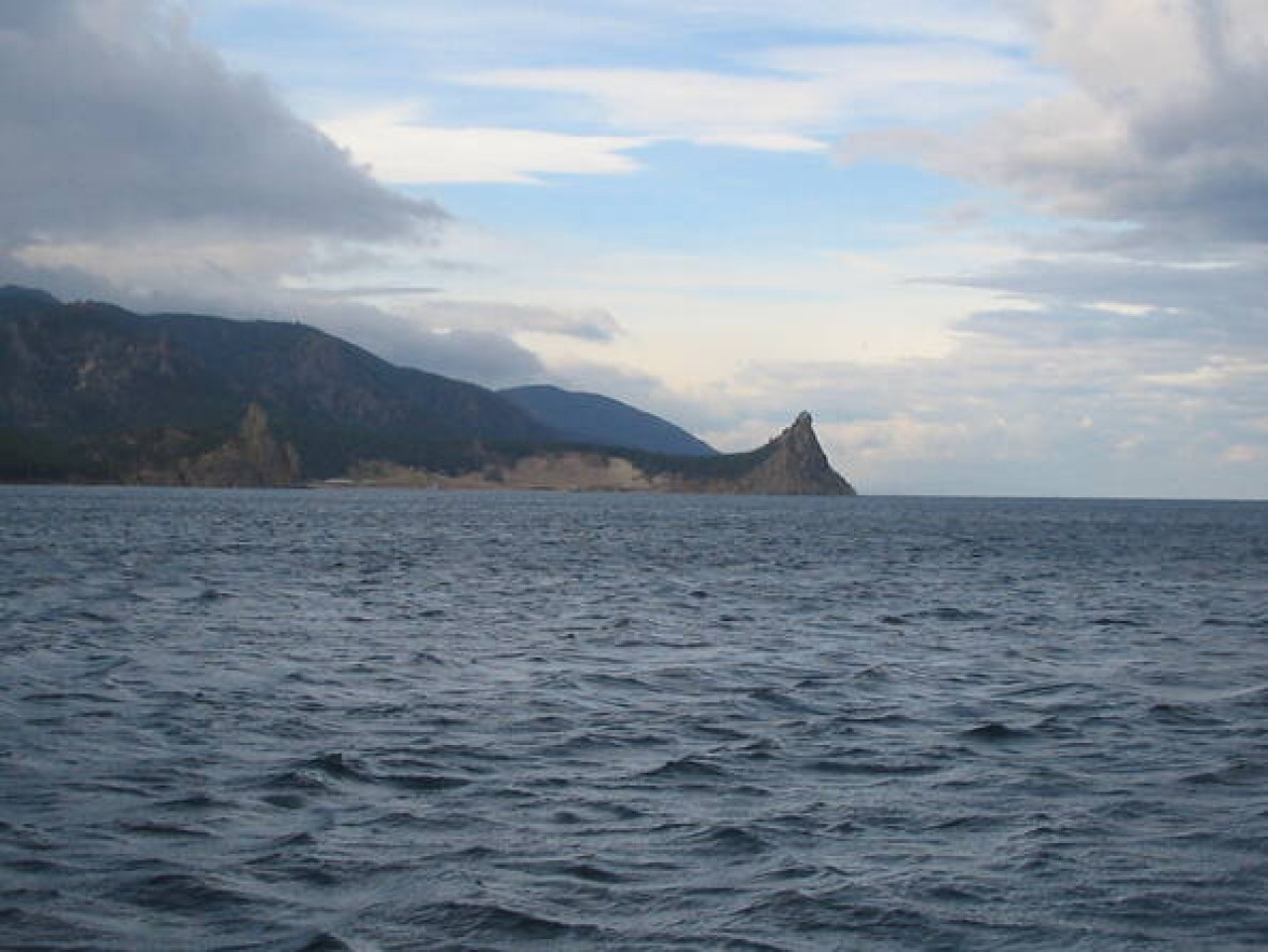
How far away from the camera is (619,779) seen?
19.3m

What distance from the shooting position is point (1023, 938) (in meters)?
12.8

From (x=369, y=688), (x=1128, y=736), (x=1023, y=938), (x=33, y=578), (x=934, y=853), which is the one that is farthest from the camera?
(x=33, y=578)

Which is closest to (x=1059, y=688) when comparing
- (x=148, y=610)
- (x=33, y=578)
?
(x=148, y=610)

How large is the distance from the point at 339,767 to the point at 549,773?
301cm

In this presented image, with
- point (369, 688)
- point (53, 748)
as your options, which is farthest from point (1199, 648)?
point (53, 748)

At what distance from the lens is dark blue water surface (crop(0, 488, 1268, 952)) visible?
13227 millimetres

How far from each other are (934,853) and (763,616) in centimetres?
3006

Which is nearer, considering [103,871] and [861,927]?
[861,927]

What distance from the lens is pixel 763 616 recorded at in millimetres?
45531

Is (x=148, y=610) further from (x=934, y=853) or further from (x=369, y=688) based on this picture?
(x=934, y=853)

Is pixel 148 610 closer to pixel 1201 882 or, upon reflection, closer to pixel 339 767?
pixel 339 767

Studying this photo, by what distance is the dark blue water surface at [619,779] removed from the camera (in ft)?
43.4

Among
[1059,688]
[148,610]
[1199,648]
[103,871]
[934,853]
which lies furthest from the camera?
[148,610]

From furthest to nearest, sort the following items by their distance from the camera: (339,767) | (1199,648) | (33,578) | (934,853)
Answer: (33,578) → (1199,648) → (339,767) → (934,853)
